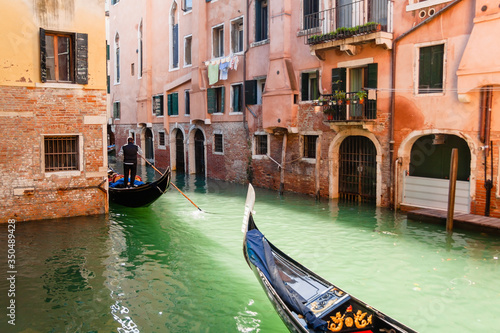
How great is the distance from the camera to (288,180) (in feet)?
43.7

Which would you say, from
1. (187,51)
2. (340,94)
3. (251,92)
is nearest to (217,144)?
(251,92)

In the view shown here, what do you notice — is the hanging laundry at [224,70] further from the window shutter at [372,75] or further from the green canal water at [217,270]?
the green canal water at [217,270]

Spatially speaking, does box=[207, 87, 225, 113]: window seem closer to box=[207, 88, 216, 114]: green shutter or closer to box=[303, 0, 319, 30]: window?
box=[207, 88, 216, 114]: green shutter

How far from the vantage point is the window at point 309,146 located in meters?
12.6

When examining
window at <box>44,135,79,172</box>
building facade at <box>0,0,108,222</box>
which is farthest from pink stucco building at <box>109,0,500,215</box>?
window at <box>44,135,79,172</box>

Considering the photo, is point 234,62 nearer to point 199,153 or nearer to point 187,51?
point 187,51

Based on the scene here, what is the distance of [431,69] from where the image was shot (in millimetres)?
9445

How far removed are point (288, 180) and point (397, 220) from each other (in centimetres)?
448

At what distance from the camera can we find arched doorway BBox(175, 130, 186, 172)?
1946cm

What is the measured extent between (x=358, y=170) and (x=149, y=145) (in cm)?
1345

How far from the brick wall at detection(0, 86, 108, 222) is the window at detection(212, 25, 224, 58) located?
7851mm

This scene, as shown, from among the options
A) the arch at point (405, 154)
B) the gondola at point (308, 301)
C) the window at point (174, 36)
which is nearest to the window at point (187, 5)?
the window at point (174, 36)

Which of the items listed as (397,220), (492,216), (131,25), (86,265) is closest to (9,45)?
(86,265)

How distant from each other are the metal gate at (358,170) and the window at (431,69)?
2109 millimetres
